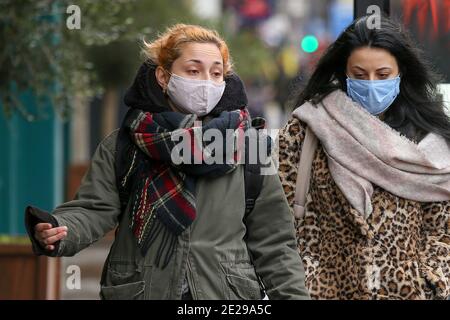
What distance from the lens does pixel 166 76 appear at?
4.34 m

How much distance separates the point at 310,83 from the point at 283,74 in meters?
33.3

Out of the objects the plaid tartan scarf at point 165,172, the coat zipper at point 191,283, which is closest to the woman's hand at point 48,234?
the plaid tartan scarf at point 165,172

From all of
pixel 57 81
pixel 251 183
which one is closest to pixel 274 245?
pixel 251 183

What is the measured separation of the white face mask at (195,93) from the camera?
4.20m

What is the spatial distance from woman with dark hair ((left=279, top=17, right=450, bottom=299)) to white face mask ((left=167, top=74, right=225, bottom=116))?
2.01ft

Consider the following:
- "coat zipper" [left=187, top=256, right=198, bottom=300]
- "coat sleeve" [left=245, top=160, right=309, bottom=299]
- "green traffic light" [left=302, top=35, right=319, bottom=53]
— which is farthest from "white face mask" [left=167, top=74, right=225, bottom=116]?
"green traffic light" [left=302, top=35, right=319, bottom=53]

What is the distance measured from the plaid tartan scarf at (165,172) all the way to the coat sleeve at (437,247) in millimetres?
936

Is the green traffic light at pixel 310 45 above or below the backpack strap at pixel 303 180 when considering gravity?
above

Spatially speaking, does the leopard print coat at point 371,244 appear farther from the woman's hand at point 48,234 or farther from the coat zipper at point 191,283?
the woman's hand at point 48,234

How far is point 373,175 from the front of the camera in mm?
4707

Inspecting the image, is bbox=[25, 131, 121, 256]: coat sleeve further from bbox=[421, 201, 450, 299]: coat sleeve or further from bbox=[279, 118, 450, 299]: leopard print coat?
bbox=[421, 201, 450, 299]: coat sleeve

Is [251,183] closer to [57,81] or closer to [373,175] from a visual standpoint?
[373,175]
